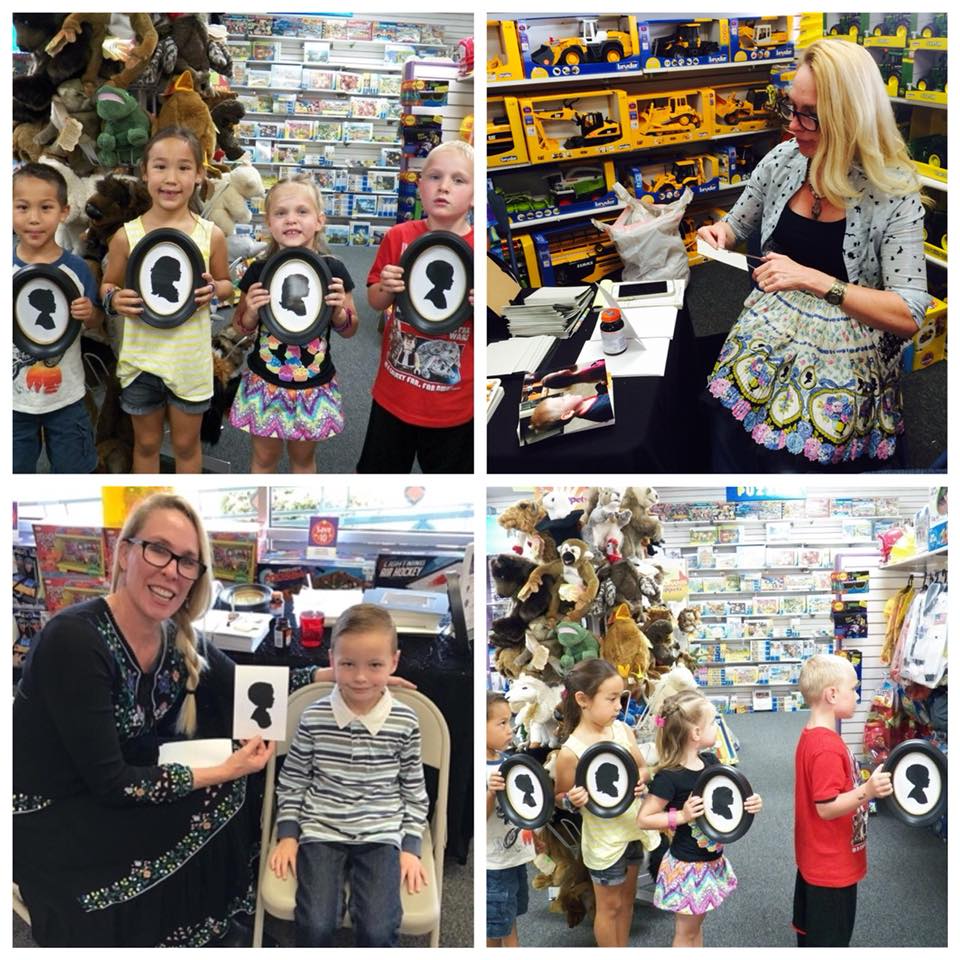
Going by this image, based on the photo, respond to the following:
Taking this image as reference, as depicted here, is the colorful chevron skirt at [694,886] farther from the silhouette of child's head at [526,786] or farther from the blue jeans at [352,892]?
the blue jeans at [352,892]

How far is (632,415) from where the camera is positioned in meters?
2.39

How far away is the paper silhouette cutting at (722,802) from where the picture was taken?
217cm

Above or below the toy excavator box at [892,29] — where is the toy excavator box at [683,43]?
above

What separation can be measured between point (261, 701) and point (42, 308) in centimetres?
112

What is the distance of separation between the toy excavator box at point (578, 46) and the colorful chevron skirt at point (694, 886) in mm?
3854

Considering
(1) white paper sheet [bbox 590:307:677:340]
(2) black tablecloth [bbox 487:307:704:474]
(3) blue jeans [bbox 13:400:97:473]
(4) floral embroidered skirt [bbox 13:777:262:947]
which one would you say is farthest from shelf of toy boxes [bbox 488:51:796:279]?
(4) floral embroidered skirt [bbox 13:777:262:947]

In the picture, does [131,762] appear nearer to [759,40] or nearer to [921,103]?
[921,103]

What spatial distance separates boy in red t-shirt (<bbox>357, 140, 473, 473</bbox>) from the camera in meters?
2.25

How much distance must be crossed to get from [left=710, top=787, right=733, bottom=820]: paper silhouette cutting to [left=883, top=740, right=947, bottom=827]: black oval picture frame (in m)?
0.36

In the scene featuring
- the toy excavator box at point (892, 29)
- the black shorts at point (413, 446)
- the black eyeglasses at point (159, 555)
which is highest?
the toy excavator box at point (892, 29)

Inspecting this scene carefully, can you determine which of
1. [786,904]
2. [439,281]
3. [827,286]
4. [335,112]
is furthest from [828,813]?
[335,112]

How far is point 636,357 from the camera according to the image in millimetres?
2729

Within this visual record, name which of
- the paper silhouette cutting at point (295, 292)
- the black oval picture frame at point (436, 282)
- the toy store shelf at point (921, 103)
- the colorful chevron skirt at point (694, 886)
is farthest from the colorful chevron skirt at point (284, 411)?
the toy store shelf at point (921, 103)

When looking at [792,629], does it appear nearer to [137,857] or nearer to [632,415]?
[632,415]
